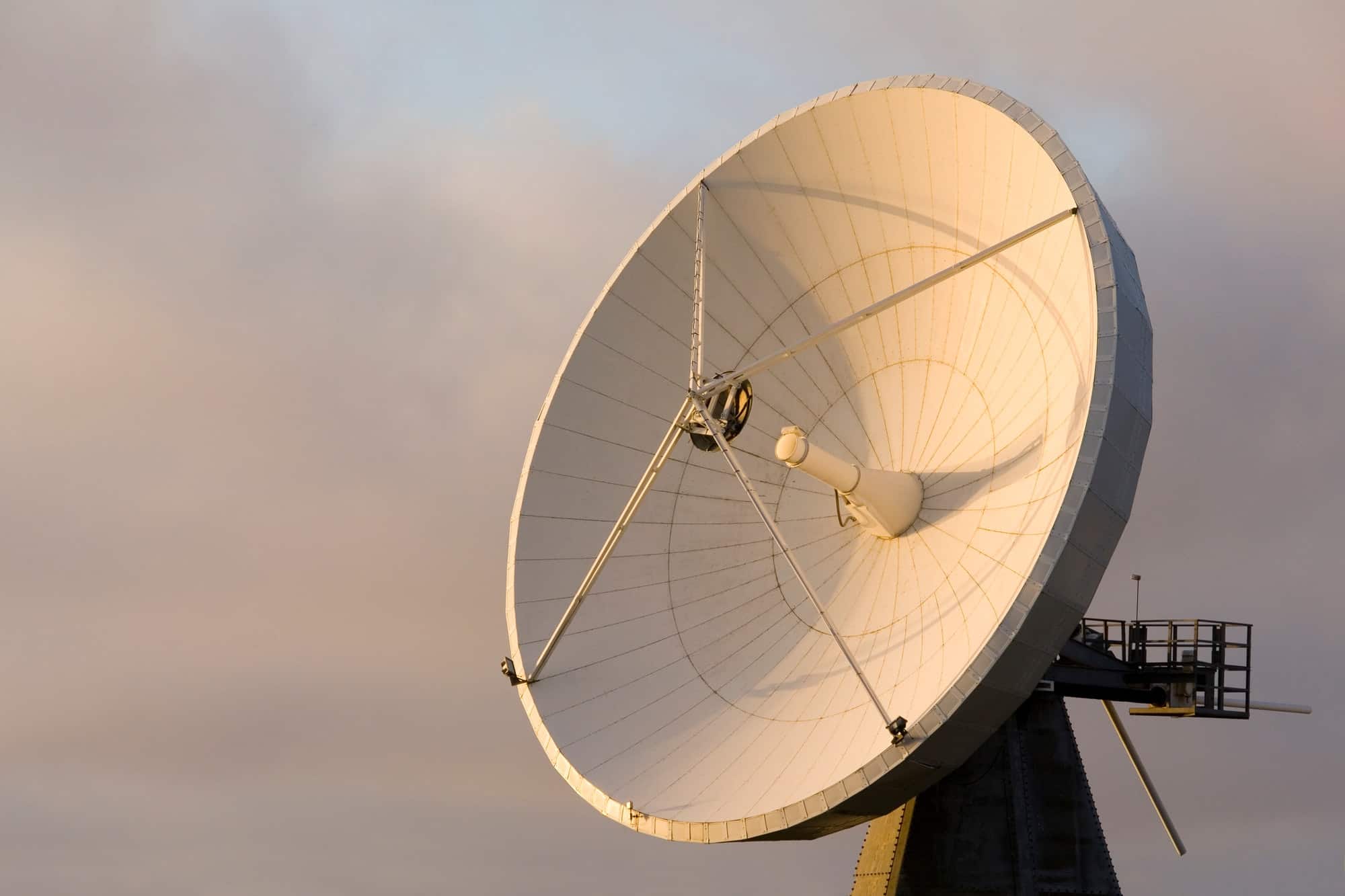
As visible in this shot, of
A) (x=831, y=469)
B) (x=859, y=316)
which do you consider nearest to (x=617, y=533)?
(x=831, y=469)

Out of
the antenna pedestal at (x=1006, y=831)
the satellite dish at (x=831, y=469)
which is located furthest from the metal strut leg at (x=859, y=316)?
the antenna pedestal at (x=1006, y=831)

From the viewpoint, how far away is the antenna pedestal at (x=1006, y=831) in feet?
96.5

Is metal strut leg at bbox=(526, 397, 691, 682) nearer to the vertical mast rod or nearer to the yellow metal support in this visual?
the vertical mast rod

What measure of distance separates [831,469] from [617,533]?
12.2 ft

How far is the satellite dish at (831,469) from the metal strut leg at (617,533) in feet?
0.25

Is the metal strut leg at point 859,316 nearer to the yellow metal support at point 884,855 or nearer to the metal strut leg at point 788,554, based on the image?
the metal strut leg at point 788,554

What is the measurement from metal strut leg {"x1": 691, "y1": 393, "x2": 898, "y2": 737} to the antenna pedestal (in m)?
4.36

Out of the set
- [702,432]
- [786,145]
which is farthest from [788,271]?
[702,432]

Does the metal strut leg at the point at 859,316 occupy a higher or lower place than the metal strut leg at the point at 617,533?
higher

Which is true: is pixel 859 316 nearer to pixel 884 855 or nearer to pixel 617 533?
pixel 617 533


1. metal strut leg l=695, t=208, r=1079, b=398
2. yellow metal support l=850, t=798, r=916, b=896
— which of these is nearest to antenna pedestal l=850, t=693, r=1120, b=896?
yellow metal support l=850, t=798, r=916, b=896

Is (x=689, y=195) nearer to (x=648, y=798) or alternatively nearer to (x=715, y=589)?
(x=715, y=589)

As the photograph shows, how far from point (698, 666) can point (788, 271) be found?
23.8 feet

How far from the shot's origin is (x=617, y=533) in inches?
1113
